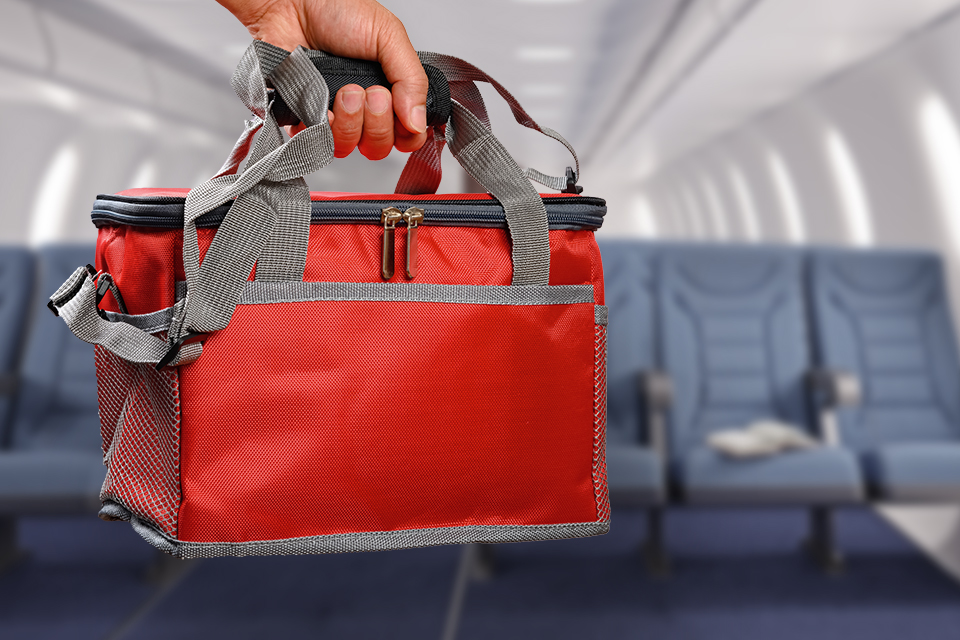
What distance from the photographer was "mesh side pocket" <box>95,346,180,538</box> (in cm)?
49

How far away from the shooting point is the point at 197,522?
19.2 inches

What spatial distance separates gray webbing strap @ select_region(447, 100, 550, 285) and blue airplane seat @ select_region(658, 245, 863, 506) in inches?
54.3

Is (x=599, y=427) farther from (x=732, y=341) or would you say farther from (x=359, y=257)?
(x=732, y=341)

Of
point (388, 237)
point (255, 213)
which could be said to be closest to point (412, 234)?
point (388, 237)

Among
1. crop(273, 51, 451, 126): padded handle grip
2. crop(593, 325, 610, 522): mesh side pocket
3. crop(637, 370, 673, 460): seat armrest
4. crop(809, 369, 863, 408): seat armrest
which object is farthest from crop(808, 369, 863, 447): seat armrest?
crop(273, 51, 451, 126): padded handle grip

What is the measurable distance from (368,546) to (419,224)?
26 centimetres

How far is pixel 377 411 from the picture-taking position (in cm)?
50

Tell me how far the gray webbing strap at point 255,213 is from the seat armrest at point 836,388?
1.64 meters

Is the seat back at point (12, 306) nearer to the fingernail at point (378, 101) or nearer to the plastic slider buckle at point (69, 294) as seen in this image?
the plastic slider buckle at point (69, 294)

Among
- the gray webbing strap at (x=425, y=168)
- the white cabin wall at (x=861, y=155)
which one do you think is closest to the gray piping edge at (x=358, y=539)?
the gray webbing strap at (x=425, y=168)

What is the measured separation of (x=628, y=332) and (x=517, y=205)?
Answer: 58.2 inches

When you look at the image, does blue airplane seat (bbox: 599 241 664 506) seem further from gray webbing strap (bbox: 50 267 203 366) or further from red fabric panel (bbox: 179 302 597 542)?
gray webbing strap (bbox: 50 267 203 366)

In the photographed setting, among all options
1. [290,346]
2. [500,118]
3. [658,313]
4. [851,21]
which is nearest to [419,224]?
[290,346]

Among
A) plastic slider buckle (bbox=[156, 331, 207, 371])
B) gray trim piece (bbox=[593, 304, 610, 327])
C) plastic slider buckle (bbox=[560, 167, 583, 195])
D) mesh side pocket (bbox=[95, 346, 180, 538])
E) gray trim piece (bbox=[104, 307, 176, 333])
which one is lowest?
mesh side pocket (bbox=[95, 346, 180, 538])
